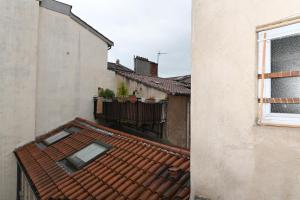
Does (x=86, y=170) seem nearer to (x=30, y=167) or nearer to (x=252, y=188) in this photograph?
(x=30, y=167)

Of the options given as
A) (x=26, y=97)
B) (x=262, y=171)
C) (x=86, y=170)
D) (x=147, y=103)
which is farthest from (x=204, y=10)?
(x=26, y=97)

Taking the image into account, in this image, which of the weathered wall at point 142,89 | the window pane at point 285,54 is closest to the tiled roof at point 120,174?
the window pane at point 285,54

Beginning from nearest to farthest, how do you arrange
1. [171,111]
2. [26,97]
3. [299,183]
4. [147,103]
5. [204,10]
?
[299,183]
[204,10]
[26,97]
[147,103]
[171,111]

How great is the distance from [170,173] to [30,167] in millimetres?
5608

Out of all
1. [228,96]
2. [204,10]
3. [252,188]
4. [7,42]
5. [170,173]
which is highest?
[7,42]

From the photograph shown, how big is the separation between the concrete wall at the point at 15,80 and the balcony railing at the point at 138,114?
3.93 m

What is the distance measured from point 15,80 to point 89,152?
5309 millimetres

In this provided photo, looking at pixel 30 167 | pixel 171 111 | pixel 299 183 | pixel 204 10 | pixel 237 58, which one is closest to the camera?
pixel 299 183

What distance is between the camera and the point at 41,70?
11.4 meters

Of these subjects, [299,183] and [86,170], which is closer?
[299,183]

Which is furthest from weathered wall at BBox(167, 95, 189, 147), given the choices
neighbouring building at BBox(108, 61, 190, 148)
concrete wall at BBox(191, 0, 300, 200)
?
concrete wall at BBox(191, 0, 300, 200)

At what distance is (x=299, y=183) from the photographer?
2.08 m

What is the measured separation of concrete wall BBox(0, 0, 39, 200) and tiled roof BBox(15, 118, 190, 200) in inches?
88.4

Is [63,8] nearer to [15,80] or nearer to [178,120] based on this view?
[15,80]
